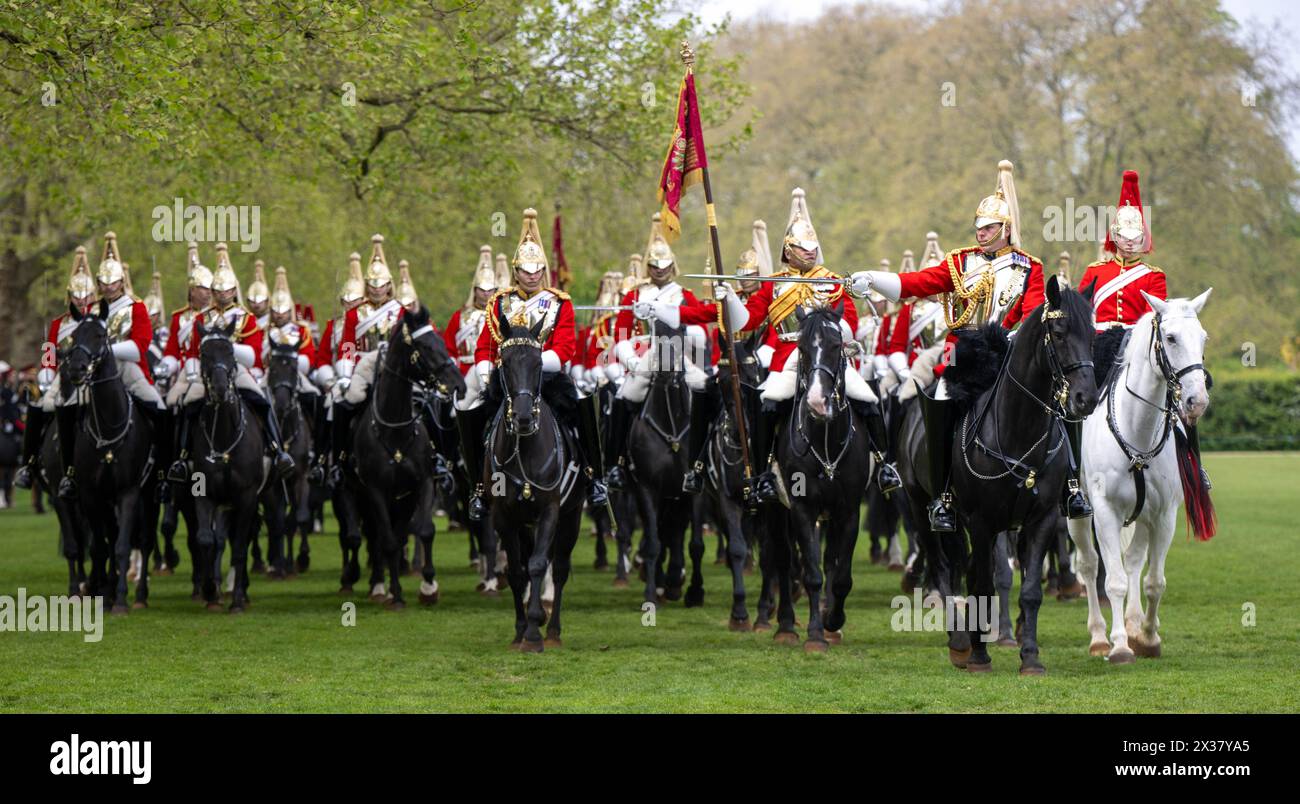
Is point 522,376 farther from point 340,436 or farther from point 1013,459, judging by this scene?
point 340,436

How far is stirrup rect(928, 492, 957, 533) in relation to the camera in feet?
38.1

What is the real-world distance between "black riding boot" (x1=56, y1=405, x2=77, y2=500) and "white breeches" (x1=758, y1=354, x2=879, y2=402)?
610cm

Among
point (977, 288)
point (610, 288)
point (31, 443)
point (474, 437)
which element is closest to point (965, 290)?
point (977, 288)

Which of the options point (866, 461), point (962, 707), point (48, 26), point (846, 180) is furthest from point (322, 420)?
point (846, 180)

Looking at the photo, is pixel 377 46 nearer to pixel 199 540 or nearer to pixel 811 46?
pixel 199 540

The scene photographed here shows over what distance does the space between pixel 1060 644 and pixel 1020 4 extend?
39.8 metres

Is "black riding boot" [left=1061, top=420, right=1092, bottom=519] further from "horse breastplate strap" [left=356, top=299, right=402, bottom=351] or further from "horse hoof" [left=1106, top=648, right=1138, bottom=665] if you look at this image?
"horse breastplate strap" [left=356, top=299, right=402, bottom=351]

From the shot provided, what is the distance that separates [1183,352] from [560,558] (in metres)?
4.64

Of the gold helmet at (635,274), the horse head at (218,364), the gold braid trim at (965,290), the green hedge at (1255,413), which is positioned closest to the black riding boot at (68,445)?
the horse head at (218,364)

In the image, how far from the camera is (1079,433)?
474 inches

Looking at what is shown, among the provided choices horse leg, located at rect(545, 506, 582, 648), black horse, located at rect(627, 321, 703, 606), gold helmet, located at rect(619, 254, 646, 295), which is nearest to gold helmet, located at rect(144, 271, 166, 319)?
gold helmet, located at rect(619, 254, 646, 295)

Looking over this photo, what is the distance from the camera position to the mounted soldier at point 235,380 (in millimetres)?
15242

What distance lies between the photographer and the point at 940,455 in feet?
38.3

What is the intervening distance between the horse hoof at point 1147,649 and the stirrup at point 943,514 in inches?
56.7
